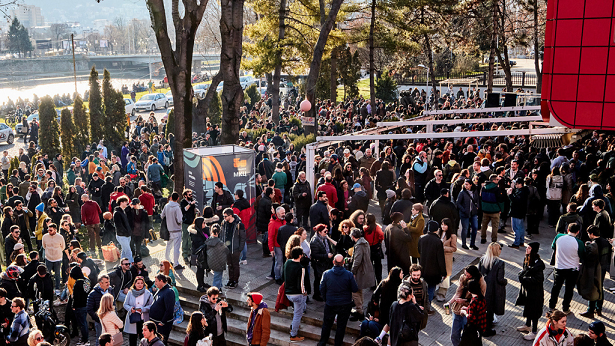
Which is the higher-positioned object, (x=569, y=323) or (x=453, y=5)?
(x=453, y=5)

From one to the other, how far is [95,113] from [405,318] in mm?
19564

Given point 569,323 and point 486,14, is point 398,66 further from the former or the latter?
point 569,323

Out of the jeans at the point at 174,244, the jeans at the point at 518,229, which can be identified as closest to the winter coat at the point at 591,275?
the jeans at the point at 518,229

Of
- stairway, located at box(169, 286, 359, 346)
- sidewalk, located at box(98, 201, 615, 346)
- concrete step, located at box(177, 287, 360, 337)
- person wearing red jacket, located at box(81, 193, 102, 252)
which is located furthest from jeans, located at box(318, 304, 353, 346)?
person wearing red jacket, located at box(81, 193, 102, 252)

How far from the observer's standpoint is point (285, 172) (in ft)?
46.8

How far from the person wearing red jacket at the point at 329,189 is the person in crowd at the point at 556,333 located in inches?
231

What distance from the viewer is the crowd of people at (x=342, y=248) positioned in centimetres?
780

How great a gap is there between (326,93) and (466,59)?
57.3 feet

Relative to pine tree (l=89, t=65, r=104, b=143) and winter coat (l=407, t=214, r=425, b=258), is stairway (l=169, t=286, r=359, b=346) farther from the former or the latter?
pine tree (l=89, t=65, r=104, b=143)

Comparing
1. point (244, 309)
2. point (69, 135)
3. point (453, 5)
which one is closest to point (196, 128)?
point (69, 135)

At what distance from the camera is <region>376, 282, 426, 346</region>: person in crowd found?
7070 millimetres

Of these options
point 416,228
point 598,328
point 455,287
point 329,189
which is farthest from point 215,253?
point 598,328

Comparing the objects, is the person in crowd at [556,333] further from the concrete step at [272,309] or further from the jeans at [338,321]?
the concrete step at [272,309]

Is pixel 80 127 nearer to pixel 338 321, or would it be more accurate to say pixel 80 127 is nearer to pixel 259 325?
pixel 259 325
